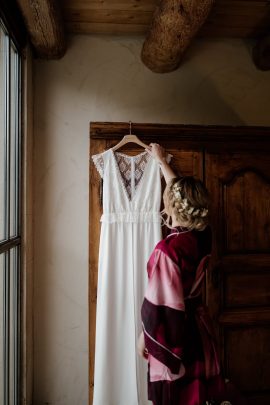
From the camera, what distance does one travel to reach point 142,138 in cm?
178

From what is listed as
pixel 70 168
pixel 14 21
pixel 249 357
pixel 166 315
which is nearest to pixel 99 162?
pixel 70 168

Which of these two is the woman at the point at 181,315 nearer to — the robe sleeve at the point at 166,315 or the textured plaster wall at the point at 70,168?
the robe sleeve at the point at 166,315

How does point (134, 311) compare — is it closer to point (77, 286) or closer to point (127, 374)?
point (127, 374)

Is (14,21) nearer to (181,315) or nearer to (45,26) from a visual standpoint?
(45,26)

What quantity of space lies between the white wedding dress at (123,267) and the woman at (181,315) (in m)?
0.26

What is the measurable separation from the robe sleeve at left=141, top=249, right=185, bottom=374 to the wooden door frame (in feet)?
1.58

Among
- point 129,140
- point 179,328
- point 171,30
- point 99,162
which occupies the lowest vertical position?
point 179,328

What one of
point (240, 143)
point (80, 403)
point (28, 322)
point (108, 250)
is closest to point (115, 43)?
point (240, 143)

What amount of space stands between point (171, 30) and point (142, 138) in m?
0.68

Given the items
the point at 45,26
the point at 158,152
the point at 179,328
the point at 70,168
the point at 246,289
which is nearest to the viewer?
the point at 179,328

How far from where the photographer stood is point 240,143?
1820 mm

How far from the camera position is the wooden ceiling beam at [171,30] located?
1.68 metres

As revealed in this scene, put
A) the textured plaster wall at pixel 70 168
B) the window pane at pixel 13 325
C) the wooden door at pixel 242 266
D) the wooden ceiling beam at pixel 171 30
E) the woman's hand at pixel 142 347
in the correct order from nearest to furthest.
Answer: the woman's hand at pixel 142 347
the wooden ceiling beam at pixel 171 30
the wooden door at pixel 242 266
the window pane at pixel 13 325
the textured plaster wall at pixel 70 168

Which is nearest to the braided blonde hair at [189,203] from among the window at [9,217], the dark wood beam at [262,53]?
the window at [9,217]
